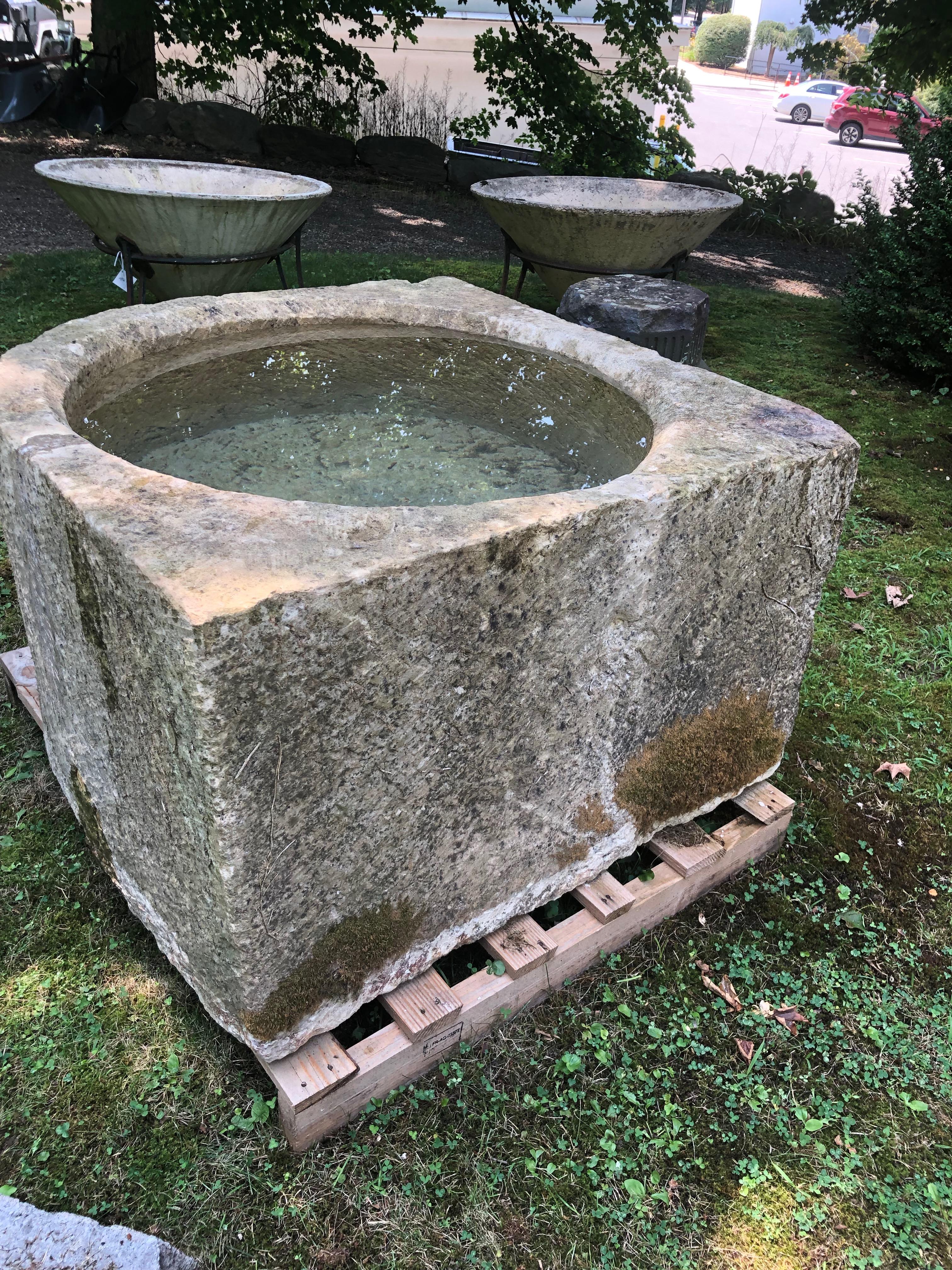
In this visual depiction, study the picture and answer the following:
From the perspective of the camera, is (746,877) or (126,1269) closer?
(126,1269)

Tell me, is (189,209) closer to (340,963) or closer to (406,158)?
(340,963)

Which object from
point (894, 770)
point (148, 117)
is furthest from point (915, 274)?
point (148, 117)

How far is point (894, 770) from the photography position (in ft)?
8.89

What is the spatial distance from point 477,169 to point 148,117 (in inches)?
141

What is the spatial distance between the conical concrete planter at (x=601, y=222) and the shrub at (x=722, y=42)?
44996 mm

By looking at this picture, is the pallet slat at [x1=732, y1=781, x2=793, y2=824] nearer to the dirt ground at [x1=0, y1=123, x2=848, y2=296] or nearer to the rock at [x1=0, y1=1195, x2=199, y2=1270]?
Result: the rock at [x1=0, y1=1195, x2=199, y2=1270]

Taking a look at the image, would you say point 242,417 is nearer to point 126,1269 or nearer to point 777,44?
point 126,1269

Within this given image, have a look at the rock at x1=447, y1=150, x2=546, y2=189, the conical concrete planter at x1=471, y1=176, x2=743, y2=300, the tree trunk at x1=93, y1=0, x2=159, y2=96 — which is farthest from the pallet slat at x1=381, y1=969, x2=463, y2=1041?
the tree trunk at x1=93, y1=0, x2=159, y2=96

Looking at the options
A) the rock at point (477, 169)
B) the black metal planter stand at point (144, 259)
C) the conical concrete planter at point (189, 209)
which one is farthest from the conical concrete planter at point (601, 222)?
the rock at point (477, 169)

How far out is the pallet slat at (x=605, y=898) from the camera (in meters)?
2.01

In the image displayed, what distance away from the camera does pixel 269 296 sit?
2.66 m

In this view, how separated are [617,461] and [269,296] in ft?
3.98

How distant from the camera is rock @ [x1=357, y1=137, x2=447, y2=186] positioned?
32.7 ft

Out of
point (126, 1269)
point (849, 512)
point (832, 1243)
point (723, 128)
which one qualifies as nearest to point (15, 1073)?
point (126, 1269)
